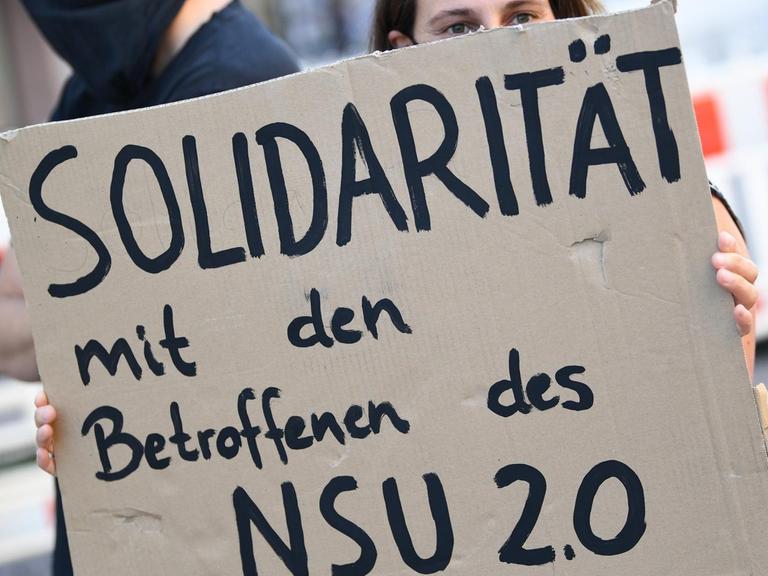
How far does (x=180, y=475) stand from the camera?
164 centimetres

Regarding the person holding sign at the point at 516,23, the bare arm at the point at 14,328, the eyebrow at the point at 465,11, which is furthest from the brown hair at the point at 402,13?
the bare arm at the point at 14,328

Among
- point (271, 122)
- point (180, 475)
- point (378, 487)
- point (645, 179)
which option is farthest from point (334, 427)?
point (645, 179)

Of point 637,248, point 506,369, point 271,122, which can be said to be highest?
point 271,122

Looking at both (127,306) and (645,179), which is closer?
(645,179)

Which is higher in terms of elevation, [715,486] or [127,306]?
[127,306]

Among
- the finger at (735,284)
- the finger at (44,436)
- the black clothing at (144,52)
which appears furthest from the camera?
the black clothing at (144,52)

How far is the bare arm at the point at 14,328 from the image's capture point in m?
2.00

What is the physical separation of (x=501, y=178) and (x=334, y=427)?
1.42ft

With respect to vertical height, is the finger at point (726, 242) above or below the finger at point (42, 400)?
above

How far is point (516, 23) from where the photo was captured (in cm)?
186

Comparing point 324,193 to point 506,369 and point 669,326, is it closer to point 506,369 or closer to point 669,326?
point 506,369

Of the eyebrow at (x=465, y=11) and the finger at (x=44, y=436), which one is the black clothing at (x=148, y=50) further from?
the finger at (x=44, y=436)

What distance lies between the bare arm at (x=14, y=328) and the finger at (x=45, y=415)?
367 mm

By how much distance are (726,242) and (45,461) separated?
1.05 meters
